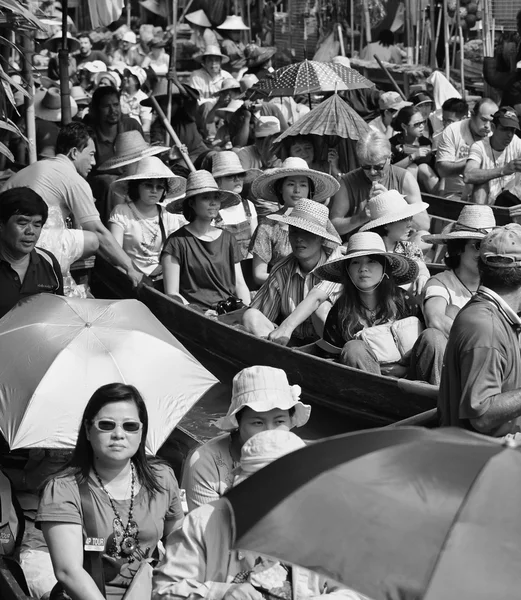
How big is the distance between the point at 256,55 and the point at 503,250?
15011mm

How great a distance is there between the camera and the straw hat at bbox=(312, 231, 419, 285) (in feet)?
20.1

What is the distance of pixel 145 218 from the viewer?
8234mm

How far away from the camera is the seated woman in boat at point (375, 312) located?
612 cm

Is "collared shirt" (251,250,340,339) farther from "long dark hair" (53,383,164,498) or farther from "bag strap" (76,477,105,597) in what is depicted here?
"bag strap" (76,477,105,597)

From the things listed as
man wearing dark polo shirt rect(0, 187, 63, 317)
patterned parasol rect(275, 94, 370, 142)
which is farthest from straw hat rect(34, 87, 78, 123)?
man wearing dark polo shirt rect(0, 187, 63, 317)

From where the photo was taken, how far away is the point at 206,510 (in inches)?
118

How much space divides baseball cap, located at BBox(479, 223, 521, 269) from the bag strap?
5.31 feet

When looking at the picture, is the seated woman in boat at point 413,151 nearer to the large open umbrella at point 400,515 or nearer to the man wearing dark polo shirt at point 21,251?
the man wearing dark polo shirt at point 21,251

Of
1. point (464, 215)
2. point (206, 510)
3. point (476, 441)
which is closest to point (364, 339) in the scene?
point (464, 215)

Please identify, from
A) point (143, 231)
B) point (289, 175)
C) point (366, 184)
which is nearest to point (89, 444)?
point (289, 175)

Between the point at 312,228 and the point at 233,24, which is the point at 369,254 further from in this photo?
the point at 233,24

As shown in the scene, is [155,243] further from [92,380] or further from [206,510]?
[206,510]

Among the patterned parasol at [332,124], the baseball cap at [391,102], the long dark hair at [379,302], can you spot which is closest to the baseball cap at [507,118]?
the patterned parasol at [332,124]

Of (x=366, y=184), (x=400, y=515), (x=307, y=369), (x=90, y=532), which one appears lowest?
(x=307, y=369)
